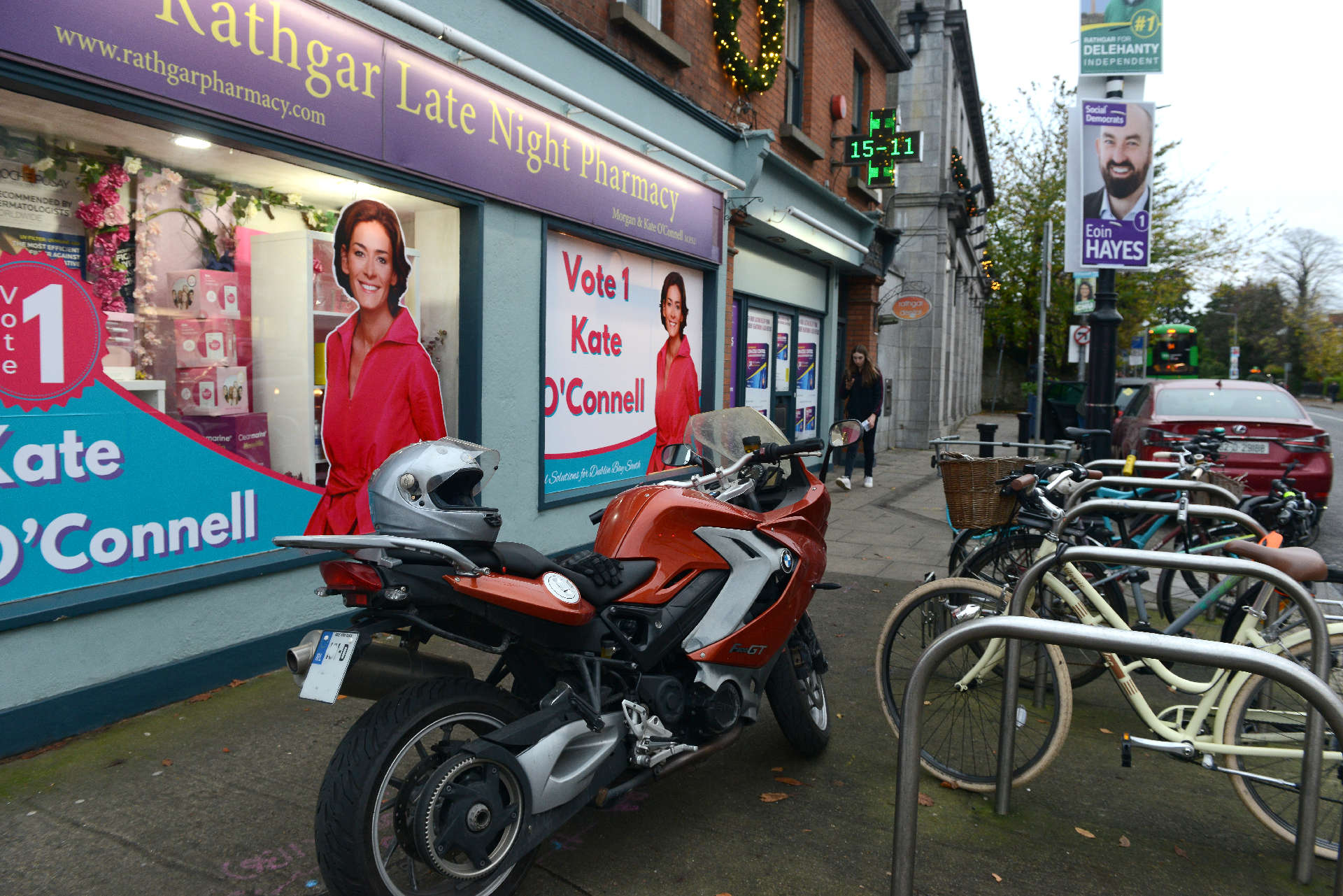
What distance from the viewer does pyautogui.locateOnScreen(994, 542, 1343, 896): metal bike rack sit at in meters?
2.78

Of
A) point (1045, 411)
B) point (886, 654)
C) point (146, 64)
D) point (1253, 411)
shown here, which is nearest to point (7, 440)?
point (146, 64)

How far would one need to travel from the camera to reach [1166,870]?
293cm

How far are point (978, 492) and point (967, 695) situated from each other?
1267 mm

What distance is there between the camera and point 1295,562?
9.74 feet

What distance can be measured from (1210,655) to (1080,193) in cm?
627

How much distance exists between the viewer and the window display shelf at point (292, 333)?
4.93m

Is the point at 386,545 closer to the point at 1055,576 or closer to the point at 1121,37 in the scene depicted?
the point at 1055,576

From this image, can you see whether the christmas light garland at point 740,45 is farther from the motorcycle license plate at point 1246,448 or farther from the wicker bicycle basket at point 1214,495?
the wicker bicycle basket at point 1214,495

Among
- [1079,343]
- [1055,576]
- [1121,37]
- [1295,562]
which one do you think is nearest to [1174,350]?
[1079,343]

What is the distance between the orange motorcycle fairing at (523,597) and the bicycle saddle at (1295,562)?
2373 millimetres

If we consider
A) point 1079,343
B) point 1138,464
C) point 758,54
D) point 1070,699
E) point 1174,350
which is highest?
point 758,54

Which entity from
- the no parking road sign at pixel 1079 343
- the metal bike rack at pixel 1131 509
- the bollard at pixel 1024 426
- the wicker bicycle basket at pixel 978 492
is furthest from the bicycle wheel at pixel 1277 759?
the no parking road sign at pixel 1079 343

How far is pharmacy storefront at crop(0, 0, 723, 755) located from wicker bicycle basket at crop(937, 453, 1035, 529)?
317 centimetres

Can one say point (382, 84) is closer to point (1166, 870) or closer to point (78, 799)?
point (78, 799)
